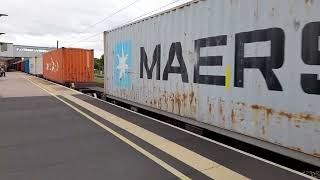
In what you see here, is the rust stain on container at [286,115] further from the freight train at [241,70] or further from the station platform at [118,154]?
the station platform at [118,154]

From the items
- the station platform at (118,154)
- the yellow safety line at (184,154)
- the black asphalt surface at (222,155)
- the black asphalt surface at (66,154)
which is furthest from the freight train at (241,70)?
the black asphalt surface at (66,154)

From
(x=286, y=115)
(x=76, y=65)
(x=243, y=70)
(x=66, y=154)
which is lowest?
(x=66, y=154)

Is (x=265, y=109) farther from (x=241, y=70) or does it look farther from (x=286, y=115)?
(x=241, y=70)

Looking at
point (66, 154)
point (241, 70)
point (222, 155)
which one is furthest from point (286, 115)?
point (66, 154)

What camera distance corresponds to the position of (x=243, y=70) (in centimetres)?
812

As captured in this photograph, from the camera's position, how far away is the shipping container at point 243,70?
652cm

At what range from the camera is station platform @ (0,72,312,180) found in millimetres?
6602

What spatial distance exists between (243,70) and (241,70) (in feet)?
0.29

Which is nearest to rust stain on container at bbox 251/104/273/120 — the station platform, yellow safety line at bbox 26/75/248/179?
the station platform

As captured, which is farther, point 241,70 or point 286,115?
point 241,70

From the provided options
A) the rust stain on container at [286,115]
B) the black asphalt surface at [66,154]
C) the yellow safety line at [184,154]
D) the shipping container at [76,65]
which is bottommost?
the black asphalt surface at [66,154]

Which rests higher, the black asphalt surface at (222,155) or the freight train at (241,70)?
the freight train at (241,70)

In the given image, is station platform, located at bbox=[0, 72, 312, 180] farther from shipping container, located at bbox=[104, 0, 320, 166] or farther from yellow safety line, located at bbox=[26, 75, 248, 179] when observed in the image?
Result: shipping container, located at bbox=[104, 0, 320, 166]

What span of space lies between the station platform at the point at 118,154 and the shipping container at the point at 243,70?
1.72 feet
